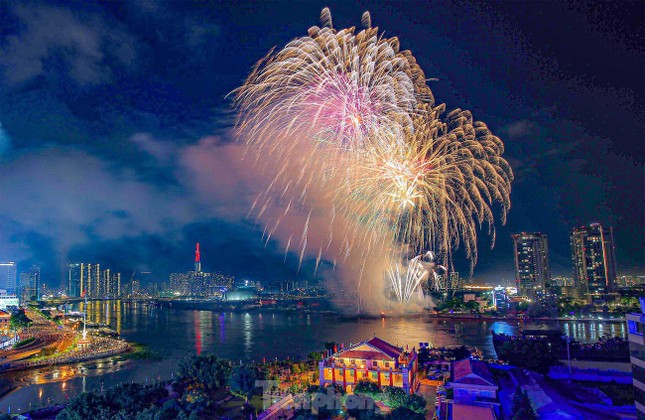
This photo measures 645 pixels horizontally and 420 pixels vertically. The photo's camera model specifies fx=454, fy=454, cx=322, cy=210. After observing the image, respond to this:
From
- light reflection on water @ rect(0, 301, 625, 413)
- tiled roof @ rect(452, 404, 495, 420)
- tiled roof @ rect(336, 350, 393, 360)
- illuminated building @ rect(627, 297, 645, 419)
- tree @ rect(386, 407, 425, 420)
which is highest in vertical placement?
illuminated building @ rect(627, 297, 645, 419)

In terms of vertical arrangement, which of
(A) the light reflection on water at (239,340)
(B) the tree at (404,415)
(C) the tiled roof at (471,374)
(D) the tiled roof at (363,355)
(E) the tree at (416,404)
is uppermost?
(D) the tiled roof at (363,355)

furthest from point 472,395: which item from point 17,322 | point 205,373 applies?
point 17,322

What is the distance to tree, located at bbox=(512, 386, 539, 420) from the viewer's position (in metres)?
9.04

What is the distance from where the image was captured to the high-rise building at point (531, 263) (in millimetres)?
63062

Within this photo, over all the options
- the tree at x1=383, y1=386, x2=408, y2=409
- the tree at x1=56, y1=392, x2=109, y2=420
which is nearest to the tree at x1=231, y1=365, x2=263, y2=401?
the tree at x1=56, y1=392, x2=109, y2=420

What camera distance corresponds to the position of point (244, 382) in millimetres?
12188

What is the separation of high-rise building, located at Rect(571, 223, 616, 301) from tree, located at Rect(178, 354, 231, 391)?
5397 centimetres

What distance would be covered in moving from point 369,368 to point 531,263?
58.9 meters

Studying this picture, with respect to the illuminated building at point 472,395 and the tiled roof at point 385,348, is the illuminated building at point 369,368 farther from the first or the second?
the illuminated building at point 472,395

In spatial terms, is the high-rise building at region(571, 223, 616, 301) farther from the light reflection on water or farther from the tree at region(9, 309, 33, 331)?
the tree at region(9, 309, 33, 331)

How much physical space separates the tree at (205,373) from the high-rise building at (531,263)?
5736cm

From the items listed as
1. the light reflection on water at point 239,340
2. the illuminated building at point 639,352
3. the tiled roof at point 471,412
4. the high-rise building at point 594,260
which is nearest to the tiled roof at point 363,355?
the tiled roof at point 471,412

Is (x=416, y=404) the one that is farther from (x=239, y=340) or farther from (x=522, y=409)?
(x=239, y=340)

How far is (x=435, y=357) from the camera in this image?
17797 millimetres
